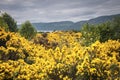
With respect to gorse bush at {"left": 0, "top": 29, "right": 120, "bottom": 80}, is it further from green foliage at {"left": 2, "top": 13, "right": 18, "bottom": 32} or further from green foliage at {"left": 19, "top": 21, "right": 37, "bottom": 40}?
green foliage at {"left": 2, "top": 13, "right": 18, "bottom": 32}

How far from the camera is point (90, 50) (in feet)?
49.1

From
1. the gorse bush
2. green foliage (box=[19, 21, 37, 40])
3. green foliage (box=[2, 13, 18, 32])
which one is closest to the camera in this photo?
the gorse bush

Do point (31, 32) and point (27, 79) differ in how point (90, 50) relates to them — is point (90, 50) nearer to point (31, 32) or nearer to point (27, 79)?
point (27, 79)

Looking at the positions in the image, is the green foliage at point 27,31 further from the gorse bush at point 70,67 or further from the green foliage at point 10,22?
the gorse bush at point 70,67

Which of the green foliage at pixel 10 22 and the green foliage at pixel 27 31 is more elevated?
the green foliage at pixel 10 22

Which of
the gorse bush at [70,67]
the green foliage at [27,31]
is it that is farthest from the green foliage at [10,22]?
the gorse bush at [70,67]

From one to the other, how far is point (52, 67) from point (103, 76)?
2.92 meters

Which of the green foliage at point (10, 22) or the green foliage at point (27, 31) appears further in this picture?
the green foliage at point (10, 22)

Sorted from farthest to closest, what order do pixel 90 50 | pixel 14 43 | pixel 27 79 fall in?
pixel 14 43 → pixel 90 50 → pixel 27 79

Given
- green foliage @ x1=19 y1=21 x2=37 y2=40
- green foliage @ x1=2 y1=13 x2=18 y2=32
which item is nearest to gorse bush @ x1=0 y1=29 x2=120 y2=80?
green foliage @ x1=19 y1=21 x2=37 y2=40

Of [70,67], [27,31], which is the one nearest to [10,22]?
[27,31]

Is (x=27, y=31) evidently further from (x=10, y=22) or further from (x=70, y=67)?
(x=70, y=67)

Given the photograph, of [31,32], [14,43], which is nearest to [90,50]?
[14,43]

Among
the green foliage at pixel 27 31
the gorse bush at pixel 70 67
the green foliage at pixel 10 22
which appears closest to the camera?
the gorse bush at pixel 70 67
